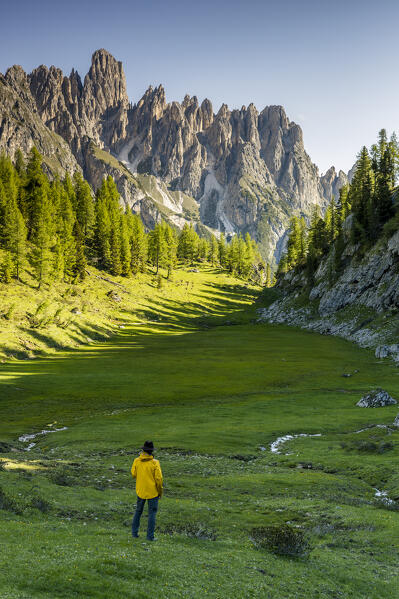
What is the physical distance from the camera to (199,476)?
2672 cm

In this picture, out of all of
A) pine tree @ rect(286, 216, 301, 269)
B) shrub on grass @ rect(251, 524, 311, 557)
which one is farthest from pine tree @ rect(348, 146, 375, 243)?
shrub on grass @ rect(251, 524, 311, 557)

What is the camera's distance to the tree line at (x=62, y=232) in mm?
114062

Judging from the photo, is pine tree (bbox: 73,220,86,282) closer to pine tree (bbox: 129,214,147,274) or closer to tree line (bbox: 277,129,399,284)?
pine tree (bbox: 129,214,147,274)

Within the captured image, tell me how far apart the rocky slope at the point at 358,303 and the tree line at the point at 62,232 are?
6592 centimetres

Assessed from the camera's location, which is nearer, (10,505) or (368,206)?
(10,505)

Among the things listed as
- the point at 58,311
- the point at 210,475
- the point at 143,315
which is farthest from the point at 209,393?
the point at 143,315

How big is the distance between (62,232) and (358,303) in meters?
102

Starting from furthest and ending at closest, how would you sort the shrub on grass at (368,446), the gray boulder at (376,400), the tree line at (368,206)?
1. the tree line at (368,206)
2. the gray boulder at (376,400)
3. the shrub on grass at (368,446)

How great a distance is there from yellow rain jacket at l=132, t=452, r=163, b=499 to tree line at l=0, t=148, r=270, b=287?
10447 centimetres

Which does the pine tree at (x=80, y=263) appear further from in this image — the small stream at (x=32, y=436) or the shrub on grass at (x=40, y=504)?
the shrub on grass at (x=40, y=504)

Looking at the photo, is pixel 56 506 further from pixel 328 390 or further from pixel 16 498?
pixel 328 390

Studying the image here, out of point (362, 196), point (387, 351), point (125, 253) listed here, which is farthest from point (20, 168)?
point (387, 351)

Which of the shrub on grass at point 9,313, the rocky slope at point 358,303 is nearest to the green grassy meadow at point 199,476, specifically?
the rocky slope at point 358,303

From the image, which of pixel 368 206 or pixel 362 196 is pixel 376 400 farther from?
pixel 362 196
